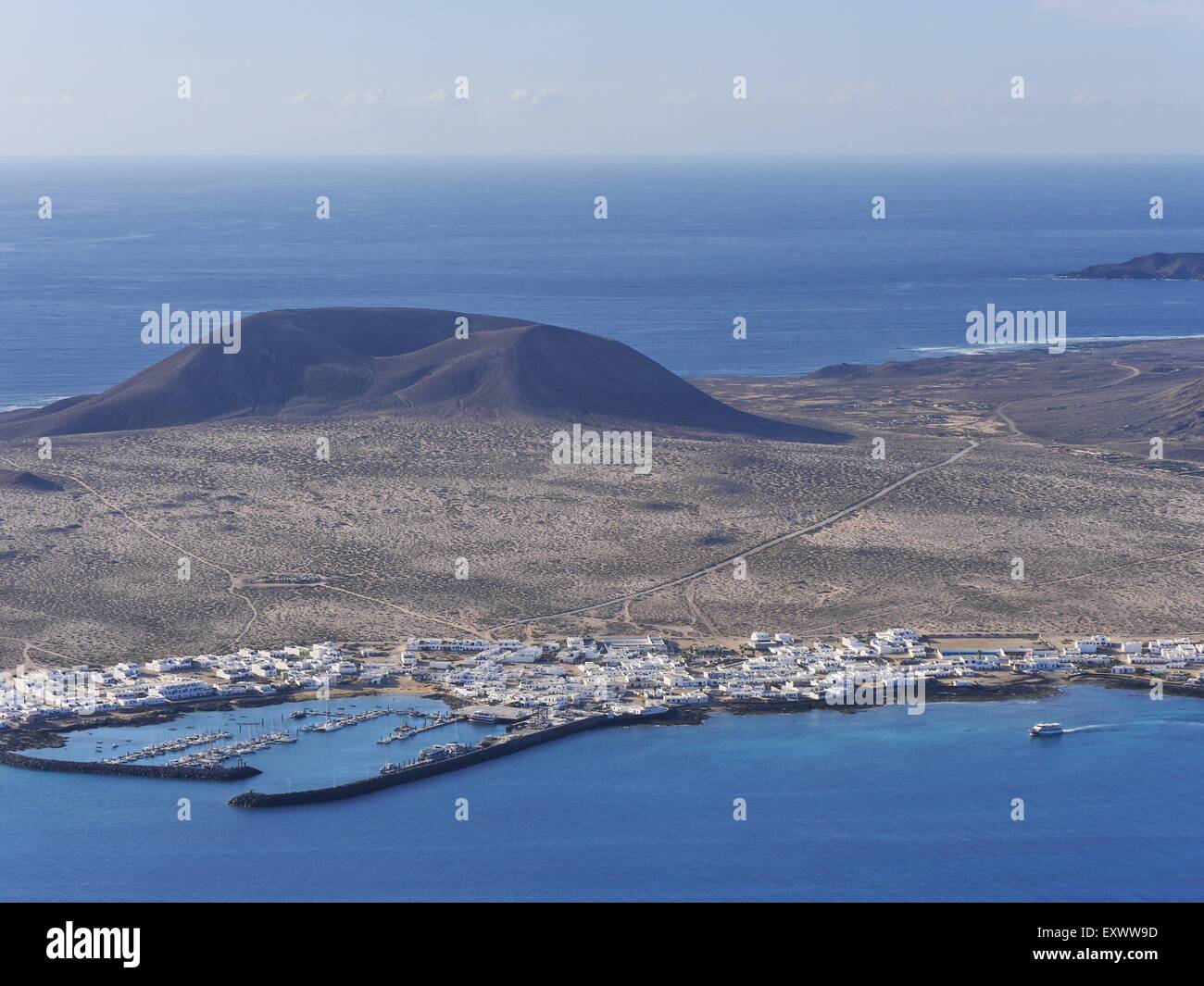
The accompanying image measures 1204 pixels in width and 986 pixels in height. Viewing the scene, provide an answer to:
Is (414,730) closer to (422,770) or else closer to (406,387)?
(422,770)

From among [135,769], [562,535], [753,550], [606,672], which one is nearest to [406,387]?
[562,535]

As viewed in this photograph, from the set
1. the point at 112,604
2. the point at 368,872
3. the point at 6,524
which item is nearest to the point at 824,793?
the point at 368,872

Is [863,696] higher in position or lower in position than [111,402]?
lower

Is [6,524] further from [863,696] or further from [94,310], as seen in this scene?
[94,310]

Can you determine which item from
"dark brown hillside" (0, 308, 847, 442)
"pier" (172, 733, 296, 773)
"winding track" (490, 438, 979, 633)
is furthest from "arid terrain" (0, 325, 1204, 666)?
"pier" (172, 733, 296, 773)

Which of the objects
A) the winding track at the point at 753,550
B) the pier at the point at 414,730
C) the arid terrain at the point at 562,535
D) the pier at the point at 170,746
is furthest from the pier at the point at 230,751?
→ the winding track at the point at 753,550

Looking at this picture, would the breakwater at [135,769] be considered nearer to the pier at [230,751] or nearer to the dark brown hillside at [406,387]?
the pier at [230,751]

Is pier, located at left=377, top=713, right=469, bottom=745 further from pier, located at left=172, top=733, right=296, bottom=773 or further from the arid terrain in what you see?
the arid terrain
